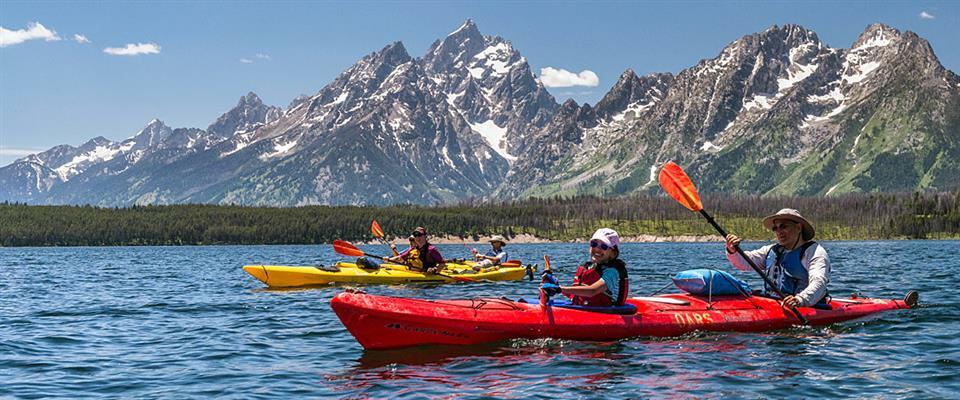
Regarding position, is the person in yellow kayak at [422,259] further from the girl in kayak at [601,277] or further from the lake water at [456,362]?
the girl in kayak at [601,277]

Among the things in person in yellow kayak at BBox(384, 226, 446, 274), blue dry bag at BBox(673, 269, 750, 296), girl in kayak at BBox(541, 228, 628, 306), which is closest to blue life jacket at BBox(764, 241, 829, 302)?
blue dry bag at BBox(673, 269, 750, 296)

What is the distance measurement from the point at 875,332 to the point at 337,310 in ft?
42.5

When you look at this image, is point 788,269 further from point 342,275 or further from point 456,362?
point 342,275

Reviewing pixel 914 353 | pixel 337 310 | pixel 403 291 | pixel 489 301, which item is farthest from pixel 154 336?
pixel 914 353

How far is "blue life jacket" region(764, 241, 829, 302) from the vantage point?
20.7 metres

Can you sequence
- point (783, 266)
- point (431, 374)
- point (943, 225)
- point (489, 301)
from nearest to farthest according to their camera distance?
point (431, 374) < point (489, 301) < point (783, 266) < point (943, 225)

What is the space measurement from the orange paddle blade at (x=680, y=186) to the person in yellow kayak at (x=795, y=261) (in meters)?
1.28

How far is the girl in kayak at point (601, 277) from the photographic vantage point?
18188mm

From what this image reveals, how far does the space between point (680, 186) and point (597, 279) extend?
3932 mm

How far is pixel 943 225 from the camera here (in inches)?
7544

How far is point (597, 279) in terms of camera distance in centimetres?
1850

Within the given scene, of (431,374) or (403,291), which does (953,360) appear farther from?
(403,291)

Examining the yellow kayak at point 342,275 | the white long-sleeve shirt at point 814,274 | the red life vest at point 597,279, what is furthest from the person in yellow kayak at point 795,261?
the yellow kayak at point 342,275

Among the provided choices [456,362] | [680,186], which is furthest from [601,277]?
[680,186]
